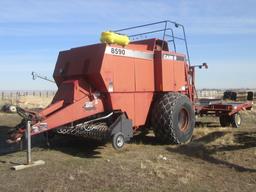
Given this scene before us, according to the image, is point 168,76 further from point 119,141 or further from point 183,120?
point 119,141

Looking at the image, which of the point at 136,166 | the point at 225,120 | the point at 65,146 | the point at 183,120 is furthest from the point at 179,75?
the point at 225,120

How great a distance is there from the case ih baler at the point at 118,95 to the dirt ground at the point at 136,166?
0.58 meters

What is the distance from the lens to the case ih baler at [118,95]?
405 inches

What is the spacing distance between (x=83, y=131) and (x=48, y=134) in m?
1.49

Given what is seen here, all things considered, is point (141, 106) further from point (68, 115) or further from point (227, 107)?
point (227, 107)

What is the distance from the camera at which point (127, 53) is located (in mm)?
→ 11320

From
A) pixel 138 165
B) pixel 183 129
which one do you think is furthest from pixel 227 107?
pixel 138 165

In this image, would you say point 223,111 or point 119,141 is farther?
point 223,111

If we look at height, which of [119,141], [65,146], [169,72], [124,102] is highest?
[169,72]

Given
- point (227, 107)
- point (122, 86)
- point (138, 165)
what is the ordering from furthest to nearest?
point (227, 107) → point (122, 86) → point (138, 165)

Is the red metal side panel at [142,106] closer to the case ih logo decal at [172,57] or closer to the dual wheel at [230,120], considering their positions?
the case ih logo decal at [172,57]

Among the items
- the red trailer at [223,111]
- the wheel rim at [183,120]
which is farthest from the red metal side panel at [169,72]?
the red trailer at [223,111]

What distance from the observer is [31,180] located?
7.82 metres

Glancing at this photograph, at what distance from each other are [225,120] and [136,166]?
896 centimetres
